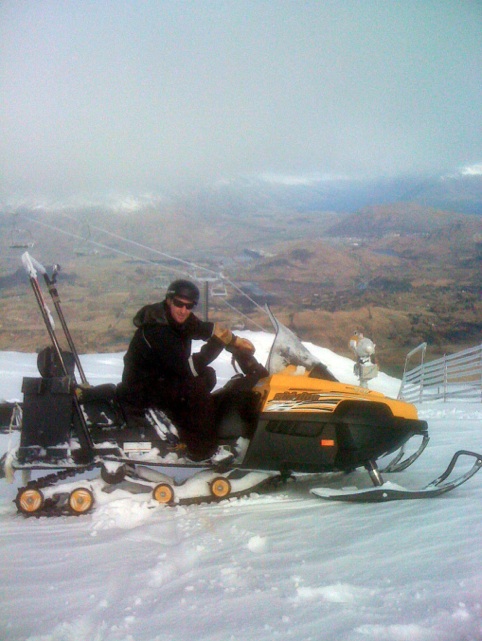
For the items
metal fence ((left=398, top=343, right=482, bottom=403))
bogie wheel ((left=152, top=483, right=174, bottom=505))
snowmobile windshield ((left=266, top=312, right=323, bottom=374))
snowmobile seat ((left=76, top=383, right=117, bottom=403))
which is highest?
snowmobile windshield ((left=266, top=312, right=323, bottom=374))

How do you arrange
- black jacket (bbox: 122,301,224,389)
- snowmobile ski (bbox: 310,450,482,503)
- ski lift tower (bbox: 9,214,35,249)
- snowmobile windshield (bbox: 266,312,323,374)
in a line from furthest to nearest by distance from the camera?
ski lift tower (bbox: 9,214,35,249) → snowmobile windshield (bbox: 266,312,323,374) → black jacket (bbox: 122,301,224,389) → snowmobile ski (bbox: 310,450,482,503)

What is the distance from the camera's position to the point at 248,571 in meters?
2.91

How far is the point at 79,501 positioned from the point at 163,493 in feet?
1.85

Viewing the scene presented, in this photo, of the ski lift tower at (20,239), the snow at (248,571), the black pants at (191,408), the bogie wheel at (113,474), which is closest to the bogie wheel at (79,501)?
the snow at (248,571)

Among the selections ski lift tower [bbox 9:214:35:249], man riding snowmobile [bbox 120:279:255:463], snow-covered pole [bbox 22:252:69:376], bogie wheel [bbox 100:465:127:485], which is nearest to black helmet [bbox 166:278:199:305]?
man riding snowmobile [bbox 120:279:255:463]

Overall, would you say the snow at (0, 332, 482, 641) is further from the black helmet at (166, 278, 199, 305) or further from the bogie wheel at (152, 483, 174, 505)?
the black helmet at (166, 278, 199, 305)

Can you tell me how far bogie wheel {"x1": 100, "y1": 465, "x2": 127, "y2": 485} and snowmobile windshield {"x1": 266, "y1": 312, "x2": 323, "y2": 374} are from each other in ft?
4.10

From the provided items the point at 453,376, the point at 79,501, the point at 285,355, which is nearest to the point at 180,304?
the point at 285,355

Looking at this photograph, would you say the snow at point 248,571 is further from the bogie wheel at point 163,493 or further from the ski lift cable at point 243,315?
→ the ski lift cable at point 243,315

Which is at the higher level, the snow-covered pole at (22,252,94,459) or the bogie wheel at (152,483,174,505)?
the snow-covered pole at (22,252,94,459)

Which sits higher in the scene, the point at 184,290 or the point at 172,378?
the point at 184,290

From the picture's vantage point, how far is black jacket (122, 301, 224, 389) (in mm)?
4289

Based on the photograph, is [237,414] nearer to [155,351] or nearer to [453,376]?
[155,351]

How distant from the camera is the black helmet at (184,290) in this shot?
4.36 m
